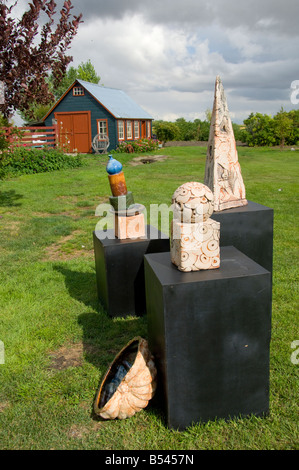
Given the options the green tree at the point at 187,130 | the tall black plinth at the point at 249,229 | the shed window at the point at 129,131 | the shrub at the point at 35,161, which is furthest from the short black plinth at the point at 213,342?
the green tree at the point at 187,130

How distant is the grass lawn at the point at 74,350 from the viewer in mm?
2672

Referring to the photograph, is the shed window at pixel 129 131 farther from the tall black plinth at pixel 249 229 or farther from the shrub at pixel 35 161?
the tall black plinth at pixel 249 229

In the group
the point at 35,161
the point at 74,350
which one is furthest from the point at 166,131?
the point at 74,350

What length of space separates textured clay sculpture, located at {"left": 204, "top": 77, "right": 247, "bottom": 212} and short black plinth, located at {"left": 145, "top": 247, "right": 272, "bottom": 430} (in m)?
1.68

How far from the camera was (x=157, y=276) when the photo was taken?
275 centimetres

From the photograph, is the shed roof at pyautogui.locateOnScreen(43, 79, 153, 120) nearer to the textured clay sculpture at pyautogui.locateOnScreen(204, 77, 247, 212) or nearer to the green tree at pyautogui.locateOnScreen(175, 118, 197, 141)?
the green tree at pyautogui.locateOnScreen(175, 118, 197, 141)

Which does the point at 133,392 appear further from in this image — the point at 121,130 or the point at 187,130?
the point at 187,130

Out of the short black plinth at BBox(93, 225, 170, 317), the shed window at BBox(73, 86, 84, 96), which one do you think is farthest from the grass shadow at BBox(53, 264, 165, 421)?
the shed window at BBox(73, 86, 84, 96)

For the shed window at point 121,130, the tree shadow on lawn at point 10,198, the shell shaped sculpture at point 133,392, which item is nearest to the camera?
the shell shaped sculpture at point 133,392

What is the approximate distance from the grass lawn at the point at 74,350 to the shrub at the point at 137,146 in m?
13.0

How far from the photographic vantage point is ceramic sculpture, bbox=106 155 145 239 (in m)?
4.15

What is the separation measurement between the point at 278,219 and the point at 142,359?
6.27 meters

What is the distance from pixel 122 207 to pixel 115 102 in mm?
20626
